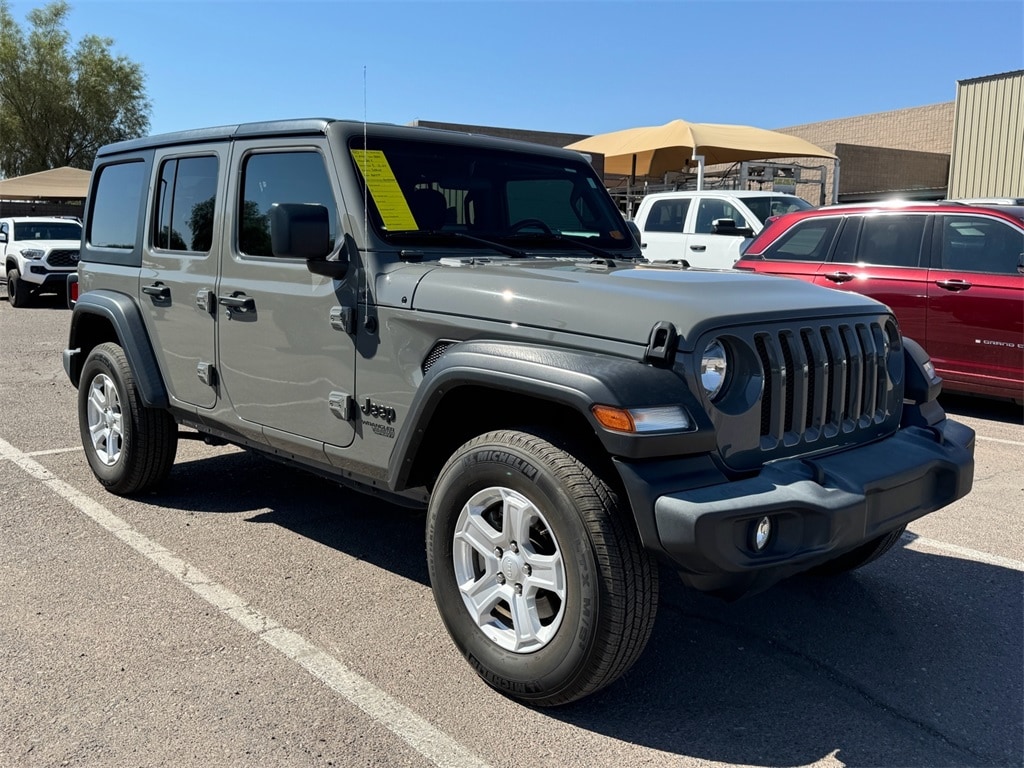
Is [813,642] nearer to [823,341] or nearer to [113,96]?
[823,341]

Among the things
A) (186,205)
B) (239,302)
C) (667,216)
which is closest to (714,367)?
(239,302)

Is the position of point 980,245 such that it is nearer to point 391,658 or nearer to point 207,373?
point 207,373

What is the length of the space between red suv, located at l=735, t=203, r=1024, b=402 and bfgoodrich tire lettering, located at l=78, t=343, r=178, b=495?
5835 millimetres

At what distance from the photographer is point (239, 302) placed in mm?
4148

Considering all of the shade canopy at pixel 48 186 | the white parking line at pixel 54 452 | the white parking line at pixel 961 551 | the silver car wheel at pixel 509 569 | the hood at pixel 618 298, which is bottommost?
the white parking line at pixel 961 551

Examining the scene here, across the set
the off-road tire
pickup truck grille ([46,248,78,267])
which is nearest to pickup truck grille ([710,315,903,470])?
the off-road tire

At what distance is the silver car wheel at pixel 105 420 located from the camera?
5148mm

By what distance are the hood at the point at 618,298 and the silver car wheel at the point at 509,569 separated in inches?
24.2

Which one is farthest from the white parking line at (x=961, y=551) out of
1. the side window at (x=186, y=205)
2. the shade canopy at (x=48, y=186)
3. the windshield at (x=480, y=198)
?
the shade canopy at (x=48, y=186)

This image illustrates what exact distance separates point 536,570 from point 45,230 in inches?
759

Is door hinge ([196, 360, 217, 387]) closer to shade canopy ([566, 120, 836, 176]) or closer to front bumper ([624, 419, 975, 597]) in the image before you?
front bumper ([624, 419, 975, 597])

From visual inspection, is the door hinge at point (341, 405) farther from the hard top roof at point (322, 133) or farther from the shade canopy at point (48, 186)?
the shade canopy at point (48, 186)

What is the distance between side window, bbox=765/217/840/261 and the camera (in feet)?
27.7

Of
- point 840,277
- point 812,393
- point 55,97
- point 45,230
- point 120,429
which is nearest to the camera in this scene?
point 812,393
